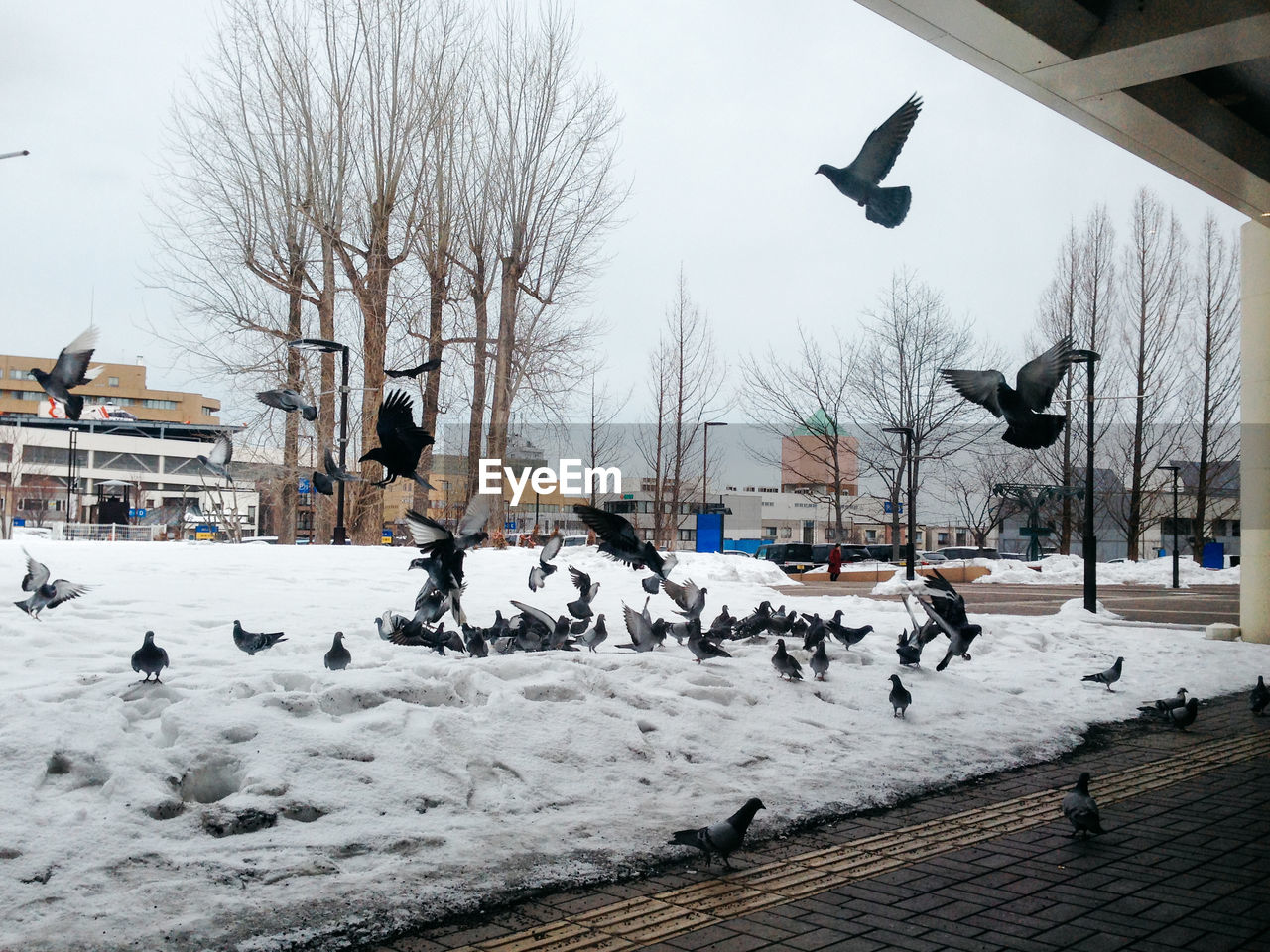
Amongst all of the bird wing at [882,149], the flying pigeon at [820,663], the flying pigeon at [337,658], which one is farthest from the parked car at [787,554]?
the bird wing at [882,149]

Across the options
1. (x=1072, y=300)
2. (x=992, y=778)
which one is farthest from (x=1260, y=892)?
(x=1072, y=300)

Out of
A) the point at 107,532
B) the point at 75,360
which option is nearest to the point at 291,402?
the point at 75,360

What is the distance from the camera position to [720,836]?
421 cm

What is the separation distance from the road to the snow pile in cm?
199

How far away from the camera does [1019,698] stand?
813 centimetres

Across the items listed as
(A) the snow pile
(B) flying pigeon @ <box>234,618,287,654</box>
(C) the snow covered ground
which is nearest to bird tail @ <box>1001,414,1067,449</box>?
(C) the snow covered ground

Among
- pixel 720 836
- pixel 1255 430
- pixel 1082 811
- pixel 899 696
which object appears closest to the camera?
pixel 720 836

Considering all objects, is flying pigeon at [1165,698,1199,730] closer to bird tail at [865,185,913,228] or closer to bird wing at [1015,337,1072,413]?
bird wing at [1015,337,1072,413]

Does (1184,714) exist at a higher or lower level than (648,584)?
lower

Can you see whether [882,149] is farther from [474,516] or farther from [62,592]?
[62,592]

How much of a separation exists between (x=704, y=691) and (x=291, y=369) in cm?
1875

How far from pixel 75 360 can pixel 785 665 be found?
5.14m

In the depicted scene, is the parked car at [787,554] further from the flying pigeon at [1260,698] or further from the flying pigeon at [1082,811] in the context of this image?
the flying pigeon at [1082,811]

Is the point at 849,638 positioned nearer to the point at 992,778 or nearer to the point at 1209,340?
the point at 992,778
